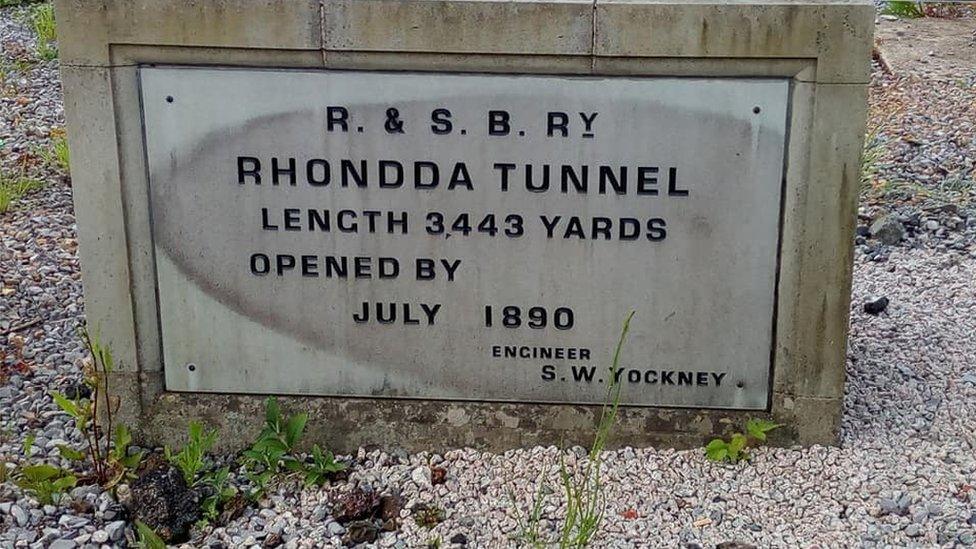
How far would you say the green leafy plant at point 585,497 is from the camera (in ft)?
9.82

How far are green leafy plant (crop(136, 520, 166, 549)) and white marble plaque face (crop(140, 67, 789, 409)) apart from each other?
1.87 ft

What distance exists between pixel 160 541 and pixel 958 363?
2762 mm

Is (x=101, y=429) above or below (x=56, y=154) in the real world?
below

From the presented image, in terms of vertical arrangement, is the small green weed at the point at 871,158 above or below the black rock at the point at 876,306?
above

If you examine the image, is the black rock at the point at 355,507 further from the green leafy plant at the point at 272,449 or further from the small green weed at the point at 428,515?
the green leafy plant at the point at 272,449

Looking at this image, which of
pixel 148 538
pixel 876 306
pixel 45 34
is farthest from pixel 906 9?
pixel 148 538

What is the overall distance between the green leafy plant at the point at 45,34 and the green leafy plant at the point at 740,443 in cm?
642

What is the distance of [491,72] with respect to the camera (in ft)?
10.7

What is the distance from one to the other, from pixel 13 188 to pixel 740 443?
13.5 feet

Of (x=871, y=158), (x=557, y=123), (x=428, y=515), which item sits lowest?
(x=428, y=515)

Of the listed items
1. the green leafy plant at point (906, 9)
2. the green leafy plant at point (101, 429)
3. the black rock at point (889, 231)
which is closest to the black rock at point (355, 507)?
the green leafy plant at point (101, 429)

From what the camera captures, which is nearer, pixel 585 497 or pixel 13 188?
pixel 585 497

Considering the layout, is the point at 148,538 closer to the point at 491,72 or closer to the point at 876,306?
the point at 491,72

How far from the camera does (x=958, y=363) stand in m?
4.12
